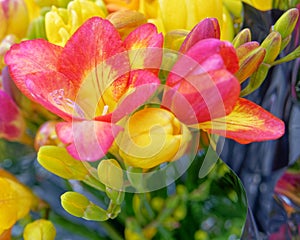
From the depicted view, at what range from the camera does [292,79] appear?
476 millimetres

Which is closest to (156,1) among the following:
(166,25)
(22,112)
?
(166,25)

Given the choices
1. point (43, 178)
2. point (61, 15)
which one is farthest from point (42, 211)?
point (61, 15)

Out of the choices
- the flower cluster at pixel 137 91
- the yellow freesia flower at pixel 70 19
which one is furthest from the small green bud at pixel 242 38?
the yellow freesia flower at pixel 70 19

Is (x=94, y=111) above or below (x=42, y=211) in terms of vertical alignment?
above

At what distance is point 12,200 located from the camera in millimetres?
421

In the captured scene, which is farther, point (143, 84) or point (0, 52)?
point (0, 52)

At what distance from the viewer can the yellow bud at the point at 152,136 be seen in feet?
1.12

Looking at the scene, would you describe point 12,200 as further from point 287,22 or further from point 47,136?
point 287,22

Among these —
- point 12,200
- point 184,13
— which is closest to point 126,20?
point 184,13

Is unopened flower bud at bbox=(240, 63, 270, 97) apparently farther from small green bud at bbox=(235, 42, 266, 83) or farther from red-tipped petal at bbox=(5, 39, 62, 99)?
red-tipped petal at bbox=(5, 39, 62, 99)

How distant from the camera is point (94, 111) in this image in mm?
370

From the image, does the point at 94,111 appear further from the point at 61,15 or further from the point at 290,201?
the point at 290,201

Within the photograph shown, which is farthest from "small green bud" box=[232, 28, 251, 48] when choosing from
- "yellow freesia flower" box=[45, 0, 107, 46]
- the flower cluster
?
"yellow freesia flower" box=[45, 0, 107, 46]

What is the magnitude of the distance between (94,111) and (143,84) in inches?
1.9
